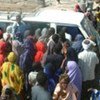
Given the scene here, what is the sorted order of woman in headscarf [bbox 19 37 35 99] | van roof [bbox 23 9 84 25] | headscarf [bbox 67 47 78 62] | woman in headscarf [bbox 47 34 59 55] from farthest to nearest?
van roof [bbox 23 9 84 25] < woman in headscarf [bbox 47 34 59 55] < woman in headscarf [bbox 19 37 35 99] < headscarf [bbox 67 47 78 62]

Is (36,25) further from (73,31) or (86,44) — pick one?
(86,44)

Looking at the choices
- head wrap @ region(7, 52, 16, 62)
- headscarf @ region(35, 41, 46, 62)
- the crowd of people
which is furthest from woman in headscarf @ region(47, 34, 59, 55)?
head wrap @ region(7, 52, 16, 62)

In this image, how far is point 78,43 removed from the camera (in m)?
11.1

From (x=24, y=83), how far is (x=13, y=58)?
66 cm

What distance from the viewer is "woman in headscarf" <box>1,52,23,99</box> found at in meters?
9.34

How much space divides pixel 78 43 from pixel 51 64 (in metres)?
1.69

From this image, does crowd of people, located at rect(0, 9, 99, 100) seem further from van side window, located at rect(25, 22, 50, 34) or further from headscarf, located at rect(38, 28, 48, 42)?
van side window, located at rect(25, 22, 50, 34)

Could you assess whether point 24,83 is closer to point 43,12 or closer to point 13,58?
point 13,58

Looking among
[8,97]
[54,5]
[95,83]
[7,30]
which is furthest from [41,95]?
[54,5]

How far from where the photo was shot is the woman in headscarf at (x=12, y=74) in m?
9.34

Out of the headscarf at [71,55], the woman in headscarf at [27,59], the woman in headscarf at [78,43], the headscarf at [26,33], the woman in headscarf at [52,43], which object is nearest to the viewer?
the headscarf at [71,55]

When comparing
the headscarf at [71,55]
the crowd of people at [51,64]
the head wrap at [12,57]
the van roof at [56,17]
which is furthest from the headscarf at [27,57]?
the van roof at [56,17]

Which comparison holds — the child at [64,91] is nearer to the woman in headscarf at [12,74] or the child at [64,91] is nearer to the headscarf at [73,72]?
the headscarf at [73,72]

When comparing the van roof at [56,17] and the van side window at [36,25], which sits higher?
the van roof at [56,17]
